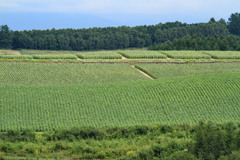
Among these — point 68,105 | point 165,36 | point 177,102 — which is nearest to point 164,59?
point 177,102

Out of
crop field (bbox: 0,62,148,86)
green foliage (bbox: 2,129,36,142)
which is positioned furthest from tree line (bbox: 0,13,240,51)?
green foliage (bbox: 2,129,36,142)

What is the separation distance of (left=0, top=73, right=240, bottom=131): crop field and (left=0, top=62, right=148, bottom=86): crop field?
4310mm

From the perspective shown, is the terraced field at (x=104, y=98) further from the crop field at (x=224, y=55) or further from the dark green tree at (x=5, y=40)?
the dark green tree at (x=5, y=40)

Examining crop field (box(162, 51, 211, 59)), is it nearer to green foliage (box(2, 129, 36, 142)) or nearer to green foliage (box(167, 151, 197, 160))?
green foliage (box(2, 129, 36, 142))

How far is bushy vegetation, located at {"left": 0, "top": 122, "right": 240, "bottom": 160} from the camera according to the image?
21.7 m

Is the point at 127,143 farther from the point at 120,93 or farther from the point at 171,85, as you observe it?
the point at 171,85

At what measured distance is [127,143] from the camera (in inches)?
1015

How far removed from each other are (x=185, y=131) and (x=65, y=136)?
842cm

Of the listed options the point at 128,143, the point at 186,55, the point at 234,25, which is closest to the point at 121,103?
the point at 128,143

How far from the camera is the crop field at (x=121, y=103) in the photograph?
101 ft

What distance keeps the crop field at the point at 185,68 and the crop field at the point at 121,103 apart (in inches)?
273

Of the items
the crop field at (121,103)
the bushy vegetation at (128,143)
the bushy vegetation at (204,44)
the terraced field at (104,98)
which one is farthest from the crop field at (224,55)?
the bushy vegetation at (128,143)

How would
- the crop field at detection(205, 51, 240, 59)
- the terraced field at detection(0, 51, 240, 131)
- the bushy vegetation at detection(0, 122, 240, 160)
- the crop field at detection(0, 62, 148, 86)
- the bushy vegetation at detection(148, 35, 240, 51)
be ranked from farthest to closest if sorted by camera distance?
the bushy vegetation at detection(148, 35, 240, 51) → the crop field at detection(205, 51, 240, 59) → the crop field at detection(0, 62, 148, 86) → the terraced field at detection(0, 51, 240, 131) → the bushy vegetation at detection(0, 122, 240, 160)

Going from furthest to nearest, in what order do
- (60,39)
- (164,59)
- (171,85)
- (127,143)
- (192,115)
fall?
(60,39)
(164,59)
(171,85)
(192,115)
(127,143)
